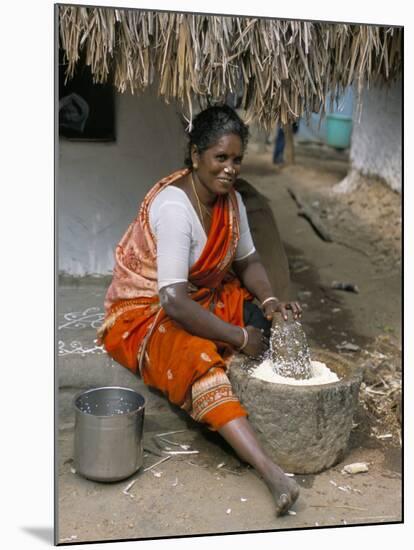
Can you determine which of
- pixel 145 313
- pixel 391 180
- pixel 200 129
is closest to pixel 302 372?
pixel 145 313

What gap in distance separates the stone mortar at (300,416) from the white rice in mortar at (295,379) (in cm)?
6

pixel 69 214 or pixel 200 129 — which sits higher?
pixel 200 129

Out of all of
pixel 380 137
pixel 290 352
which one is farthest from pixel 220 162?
pixel 380 137

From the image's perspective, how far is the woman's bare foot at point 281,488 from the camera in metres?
3.02

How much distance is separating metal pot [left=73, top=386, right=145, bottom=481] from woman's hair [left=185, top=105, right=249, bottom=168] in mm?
1134

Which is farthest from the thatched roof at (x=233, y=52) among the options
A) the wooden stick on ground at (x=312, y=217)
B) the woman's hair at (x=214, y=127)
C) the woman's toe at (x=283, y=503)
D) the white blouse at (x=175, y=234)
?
the wooden stick on ground at (x=312, y=217)

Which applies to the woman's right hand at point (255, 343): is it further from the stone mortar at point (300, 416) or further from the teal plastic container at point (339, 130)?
the teal plastic container at point (339, 130)

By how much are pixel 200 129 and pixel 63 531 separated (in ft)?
5.64

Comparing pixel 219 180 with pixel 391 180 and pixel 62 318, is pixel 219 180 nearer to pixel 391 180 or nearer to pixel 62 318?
pixel 62 318

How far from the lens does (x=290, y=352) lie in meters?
3.33

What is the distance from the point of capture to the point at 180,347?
337 cm

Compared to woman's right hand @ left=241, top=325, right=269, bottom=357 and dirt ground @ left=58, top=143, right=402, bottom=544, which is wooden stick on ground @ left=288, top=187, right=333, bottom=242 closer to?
dirt ground @ left=58, top=143, right=402, bottom=544

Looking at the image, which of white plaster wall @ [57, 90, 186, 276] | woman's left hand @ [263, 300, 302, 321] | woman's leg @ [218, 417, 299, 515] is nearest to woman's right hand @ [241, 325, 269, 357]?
woman's left hand @ [263, 300, 302, 321]

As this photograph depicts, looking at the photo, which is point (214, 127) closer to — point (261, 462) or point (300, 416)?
point (300, 416)
